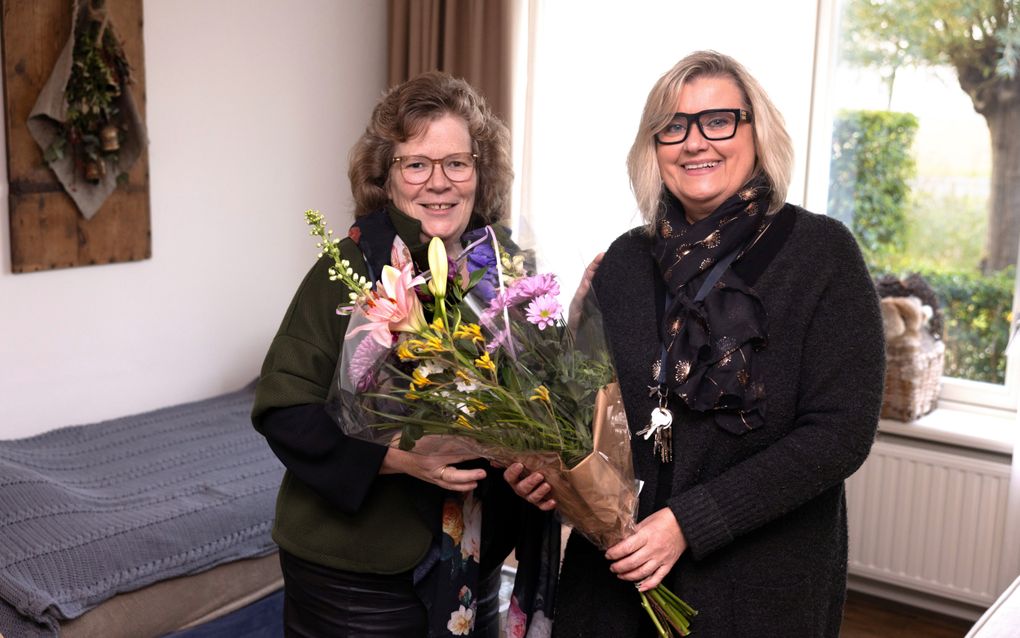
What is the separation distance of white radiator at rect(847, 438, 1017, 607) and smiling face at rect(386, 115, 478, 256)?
2.24 meters

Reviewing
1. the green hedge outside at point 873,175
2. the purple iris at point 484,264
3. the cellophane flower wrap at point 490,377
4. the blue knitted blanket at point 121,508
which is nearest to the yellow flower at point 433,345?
the cellophane flower wrap at point 490,377

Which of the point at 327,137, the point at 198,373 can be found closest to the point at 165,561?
the point at 198,373

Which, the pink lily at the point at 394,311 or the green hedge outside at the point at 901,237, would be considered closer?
the pink lily at the point at 394,311

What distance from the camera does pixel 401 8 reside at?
4.34 meters

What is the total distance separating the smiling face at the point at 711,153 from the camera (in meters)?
1.71

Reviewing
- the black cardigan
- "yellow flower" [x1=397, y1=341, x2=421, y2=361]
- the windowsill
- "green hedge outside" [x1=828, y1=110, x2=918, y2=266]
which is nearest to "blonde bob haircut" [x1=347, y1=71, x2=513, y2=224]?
the black cardigan

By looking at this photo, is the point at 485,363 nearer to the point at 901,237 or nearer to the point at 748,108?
the point at 748,108

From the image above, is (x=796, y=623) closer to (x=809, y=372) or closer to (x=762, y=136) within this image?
(x=809, y=372)

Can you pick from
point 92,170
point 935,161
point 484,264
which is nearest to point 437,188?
point 484,264

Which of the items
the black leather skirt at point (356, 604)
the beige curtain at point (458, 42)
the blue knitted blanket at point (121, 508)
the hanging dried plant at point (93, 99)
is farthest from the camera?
the beige curtain at point (458, 42)

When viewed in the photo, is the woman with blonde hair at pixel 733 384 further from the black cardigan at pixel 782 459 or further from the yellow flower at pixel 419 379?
the yellow flower at pixel 419 379

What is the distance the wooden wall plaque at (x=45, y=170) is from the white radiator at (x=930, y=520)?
270 cm

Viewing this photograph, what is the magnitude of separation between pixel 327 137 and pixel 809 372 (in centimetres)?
313

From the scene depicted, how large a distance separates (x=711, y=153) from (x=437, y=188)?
1.56 ft
